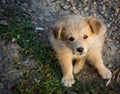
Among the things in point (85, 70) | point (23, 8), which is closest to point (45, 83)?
point (85, 70)

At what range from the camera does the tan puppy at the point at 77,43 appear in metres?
4.53

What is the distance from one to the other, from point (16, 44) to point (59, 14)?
0.93 m

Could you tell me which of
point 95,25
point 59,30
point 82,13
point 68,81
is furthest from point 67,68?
point 82,13

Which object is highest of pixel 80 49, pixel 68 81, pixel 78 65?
pixel 80 49

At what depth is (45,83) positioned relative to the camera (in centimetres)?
480

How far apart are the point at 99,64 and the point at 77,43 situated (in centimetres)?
65

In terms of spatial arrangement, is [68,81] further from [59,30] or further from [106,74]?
[59,30]

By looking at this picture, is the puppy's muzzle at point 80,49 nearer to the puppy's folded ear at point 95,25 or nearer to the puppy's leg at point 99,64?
the puppy's folded ear at point 95,25

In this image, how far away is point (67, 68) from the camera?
485 cm

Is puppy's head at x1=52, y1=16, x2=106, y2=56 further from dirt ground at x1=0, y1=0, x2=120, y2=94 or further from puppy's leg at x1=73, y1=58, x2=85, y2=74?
dirt ground at x1=0, y1=0, x2=120, y2=94

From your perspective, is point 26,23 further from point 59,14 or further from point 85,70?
point 85,70

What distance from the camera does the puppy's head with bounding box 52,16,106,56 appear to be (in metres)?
4.51

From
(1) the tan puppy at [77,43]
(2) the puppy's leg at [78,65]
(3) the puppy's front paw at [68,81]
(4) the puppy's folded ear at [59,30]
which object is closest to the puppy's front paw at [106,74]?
(1) the tan puppy at [77,43]

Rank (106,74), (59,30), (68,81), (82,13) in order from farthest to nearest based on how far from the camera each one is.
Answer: (82,13)
(106,74)
(68,81)
(59,30)
